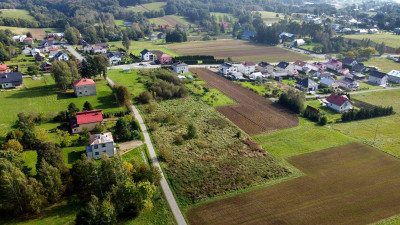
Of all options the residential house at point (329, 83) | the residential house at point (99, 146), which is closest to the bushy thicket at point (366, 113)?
the residential house at point (329, 83)

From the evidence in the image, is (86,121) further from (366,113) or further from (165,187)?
(366,113)

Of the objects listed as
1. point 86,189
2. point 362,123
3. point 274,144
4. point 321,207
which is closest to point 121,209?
point 86,189

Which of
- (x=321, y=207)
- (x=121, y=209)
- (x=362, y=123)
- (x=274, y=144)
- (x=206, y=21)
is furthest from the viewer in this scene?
(x=206, y=21)

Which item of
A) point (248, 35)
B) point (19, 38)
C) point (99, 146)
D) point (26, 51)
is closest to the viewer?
point (99, 146)

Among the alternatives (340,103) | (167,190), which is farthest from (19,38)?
(340,103)

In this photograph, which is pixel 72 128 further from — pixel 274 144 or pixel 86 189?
pixel 274 144

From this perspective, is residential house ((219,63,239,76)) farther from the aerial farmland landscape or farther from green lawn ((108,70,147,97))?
green lawn ((108,70,147,97))
